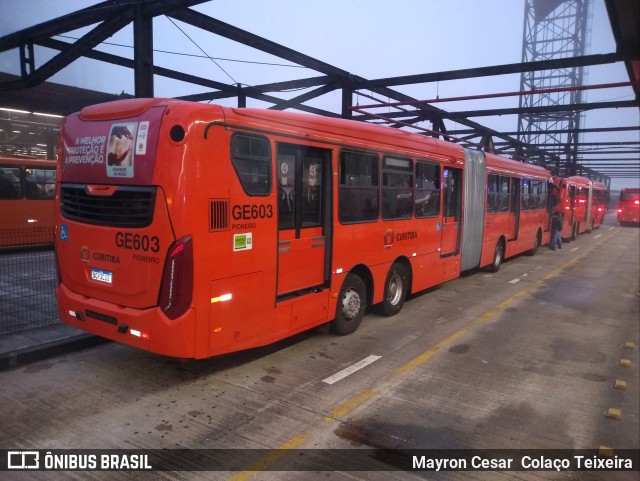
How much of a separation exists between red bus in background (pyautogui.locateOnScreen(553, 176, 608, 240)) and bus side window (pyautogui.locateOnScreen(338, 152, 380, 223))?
1491cm

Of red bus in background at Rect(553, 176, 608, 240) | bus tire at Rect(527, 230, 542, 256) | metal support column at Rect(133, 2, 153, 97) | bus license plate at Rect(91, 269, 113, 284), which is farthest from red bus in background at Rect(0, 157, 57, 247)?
red bus in background at Rect(553, 176, 608, 240)

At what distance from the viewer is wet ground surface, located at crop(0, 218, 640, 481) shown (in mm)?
4078

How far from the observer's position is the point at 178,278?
459cm

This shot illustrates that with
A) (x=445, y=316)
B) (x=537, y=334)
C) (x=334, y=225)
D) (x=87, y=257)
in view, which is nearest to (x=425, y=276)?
(x=445, y=316)

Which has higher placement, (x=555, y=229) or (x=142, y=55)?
(x=142, y=55)

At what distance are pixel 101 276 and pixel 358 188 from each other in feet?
12.3

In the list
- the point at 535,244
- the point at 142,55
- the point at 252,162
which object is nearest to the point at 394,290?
the point at 252,162

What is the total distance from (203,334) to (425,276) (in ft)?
18.7

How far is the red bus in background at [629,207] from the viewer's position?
37250 mm

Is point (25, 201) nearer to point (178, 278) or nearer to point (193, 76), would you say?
point (193, 76)

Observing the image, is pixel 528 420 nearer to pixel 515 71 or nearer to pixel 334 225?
pixel 334 225

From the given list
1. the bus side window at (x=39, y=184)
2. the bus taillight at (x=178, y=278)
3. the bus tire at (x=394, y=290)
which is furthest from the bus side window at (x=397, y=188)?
the bus side window at (x=39, y=184)

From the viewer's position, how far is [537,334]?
755cm

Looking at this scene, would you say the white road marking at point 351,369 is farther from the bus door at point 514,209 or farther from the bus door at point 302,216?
the bus door at point 514,209
